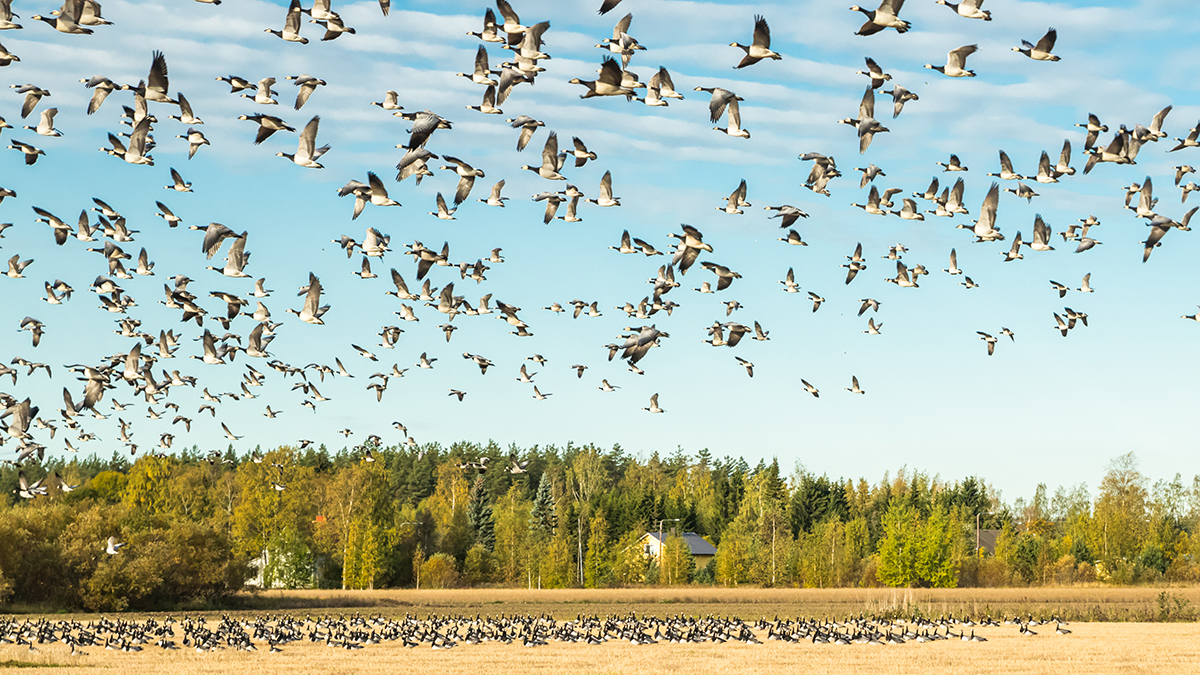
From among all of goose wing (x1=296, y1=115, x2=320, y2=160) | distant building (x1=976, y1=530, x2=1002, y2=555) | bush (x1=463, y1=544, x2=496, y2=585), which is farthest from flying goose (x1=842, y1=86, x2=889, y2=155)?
distant building (x1=976, y1=530, x2=1002, y2=555)

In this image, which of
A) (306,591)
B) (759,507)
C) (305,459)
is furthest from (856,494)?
(306,591)

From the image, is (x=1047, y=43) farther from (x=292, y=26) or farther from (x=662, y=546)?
(x=662, y=546)

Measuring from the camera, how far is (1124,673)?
3083 cm

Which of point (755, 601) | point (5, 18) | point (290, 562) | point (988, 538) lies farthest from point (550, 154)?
point (988, 538)

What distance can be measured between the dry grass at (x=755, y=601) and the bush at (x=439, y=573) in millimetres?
4130

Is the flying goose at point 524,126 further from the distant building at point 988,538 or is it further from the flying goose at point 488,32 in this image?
the distant building at point 988,538

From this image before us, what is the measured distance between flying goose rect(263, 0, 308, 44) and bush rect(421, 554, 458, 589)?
7691cm

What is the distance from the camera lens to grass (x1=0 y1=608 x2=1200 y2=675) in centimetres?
3128

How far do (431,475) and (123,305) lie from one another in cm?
13711

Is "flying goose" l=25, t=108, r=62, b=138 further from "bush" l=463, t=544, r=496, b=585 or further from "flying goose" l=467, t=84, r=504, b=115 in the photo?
"bush" l=463, t=544, r=496, b=585

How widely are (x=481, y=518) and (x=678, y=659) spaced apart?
83084 mm

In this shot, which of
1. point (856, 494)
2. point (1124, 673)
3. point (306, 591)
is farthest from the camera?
point (856, 494)

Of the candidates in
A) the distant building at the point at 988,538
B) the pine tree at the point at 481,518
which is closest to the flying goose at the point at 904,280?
the pine tree at the point at 481,518

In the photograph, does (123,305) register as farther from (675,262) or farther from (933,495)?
(933,495)
